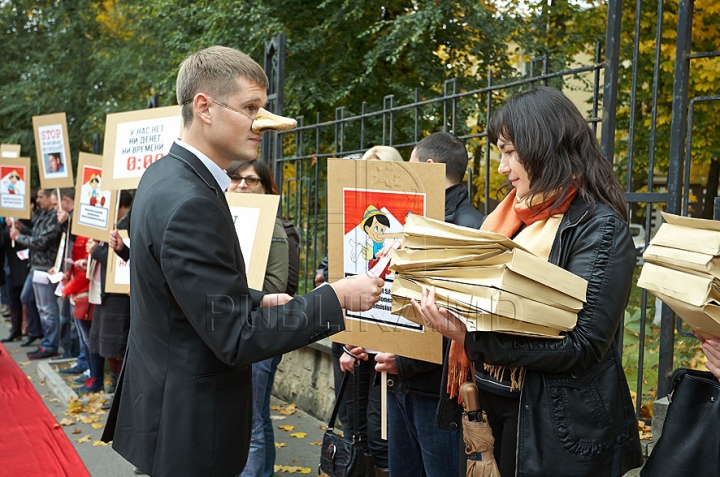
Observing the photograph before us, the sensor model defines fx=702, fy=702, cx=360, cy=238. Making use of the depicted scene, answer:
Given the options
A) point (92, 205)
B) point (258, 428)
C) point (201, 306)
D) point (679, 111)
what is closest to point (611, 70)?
point (679, 111)

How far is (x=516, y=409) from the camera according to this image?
7.61 feet

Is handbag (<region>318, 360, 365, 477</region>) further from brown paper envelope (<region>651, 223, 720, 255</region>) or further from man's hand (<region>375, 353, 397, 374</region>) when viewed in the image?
brown paper envelope (<region>651, 223, 720, 255</region>)

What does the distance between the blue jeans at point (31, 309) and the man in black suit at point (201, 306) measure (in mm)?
8563

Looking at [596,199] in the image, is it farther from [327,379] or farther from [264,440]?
[327,379]

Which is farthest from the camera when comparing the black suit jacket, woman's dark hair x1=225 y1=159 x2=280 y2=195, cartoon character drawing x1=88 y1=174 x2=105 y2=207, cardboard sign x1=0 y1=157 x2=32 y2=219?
cardboard sign x1=0 y1=157 x2=32 y2=219

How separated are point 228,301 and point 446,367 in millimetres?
1009

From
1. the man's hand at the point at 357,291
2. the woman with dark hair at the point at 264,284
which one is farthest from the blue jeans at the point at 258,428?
the man's hand at the point at 357,291

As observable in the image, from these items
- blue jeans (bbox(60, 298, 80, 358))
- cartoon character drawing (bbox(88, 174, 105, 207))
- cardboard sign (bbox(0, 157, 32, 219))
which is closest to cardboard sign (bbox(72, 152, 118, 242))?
cartoon character drawing (bbox(88, 174, 105, 207))

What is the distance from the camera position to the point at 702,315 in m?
1.93

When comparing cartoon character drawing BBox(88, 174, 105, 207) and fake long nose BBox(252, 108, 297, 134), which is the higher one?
fake long nose BBox(252, 108, 297, 134)

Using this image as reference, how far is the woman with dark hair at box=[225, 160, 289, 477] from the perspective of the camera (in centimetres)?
429

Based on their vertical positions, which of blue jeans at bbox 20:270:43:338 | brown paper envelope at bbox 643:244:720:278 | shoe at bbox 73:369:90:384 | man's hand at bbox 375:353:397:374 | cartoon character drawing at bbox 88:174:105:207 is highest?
cartoon character drawing at bbox 88:174:105:207

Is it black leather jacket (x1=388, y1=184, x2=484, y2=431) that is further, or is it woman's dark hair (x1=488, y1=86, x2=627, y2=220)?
black leather jacket (x1=388, y1=184, x2=484, y2=431)

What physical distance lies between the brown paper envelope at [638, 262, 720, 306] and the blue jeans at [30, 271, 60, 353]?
8666mm
